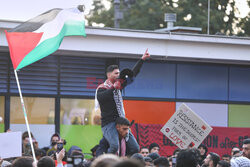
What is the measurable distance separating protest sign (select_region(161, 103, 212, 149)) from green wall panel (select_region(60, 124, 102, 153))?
4.53m

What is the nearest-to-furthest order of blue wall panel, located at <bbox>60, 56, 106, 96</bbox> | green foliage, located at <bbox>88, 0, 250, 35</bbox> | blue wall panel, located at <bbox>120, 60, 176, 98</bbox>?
1. blue wall panel, located at <bbox>60, 56, 106, 96</bbox>
2. blue wall panel, located at <bbox>120, 60, 176, 98</bbox>
3. green foliage, located at <bbox>88, 0, 250, 35</bbox>

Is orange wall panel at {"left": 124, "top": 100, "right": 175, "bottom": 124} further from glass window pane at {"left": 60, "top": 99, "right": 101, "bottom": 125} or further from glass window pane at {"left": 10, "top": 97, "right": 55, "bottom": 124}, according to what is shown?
glass window pane at {"left": 10, "top": 97, "right": 55, "bottom": 124}

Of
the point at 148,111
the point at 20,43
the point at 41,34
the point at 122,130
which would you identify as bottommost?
the point at 148,111

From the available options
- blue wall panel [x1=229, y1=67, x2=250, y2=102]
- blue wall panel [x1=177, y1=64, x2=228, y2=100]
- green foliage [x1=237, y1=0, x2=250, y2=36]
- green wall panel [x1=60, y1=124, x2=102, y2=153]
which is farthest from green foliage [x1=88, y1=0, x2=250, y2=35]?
green wall panel [x1=60, y1=124, x2=102, y2=153]

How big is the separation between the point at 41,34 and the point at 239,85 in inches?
336

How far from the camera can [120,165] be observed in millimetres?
3785

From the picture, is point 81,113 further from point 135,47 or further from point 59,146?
point 59,146

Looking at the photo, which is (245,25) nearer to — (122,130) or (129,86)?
(129,86)

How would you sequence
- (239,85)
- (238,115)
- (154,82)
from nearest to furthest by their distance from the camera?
(154,82)
(238,115)
(239,85)

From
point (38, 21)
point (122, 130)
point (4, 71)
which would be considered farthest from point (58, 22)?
point (4, 71)

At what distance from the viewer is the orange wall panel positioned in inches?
645

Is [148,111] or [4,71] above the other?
[4,71]

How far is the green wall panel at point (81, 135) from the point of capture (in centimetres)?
1593

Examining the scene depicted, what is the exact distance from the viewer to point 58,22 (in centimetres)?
1101
